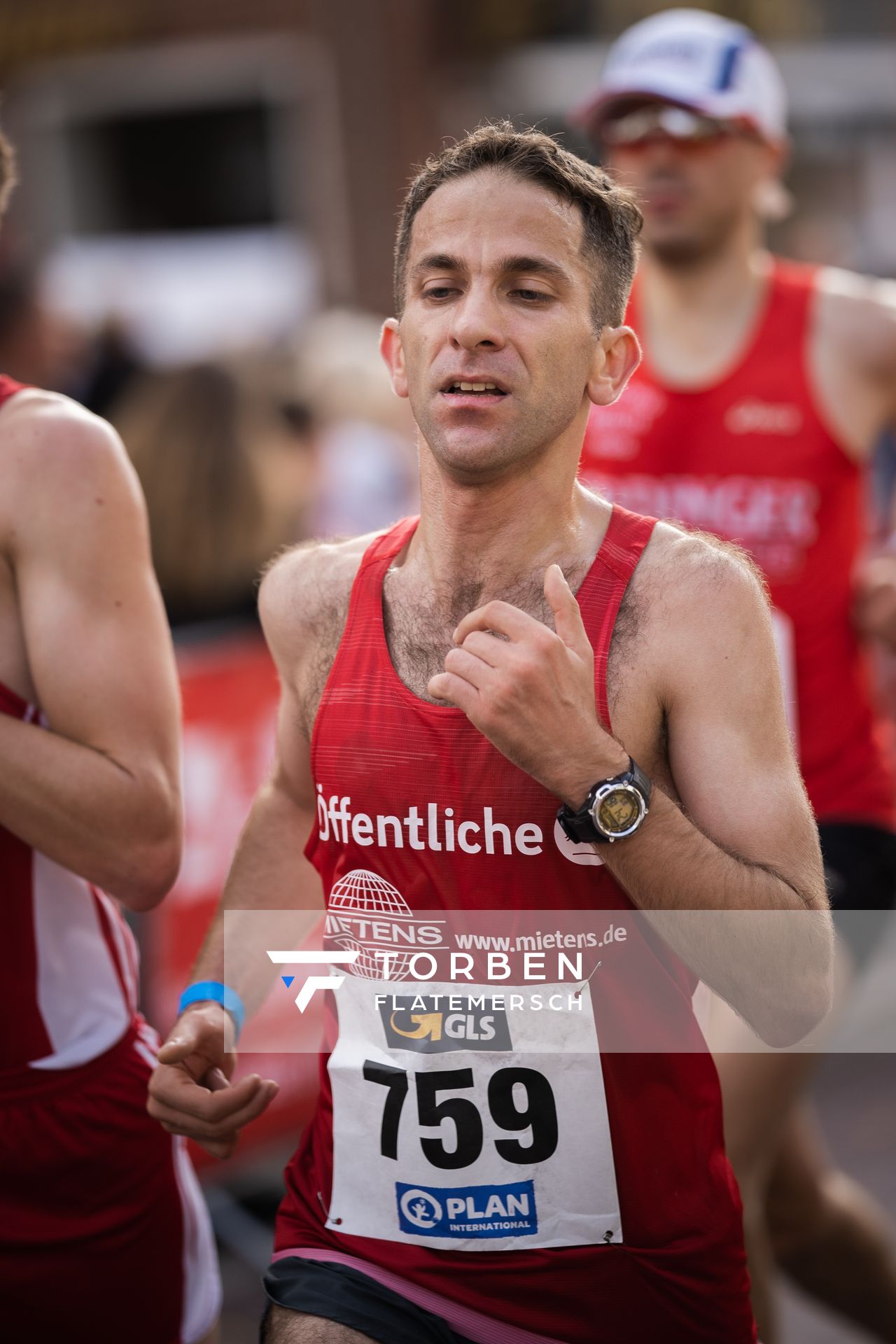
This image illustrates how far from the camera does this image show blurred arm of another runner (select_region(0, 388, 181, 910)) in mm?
2414

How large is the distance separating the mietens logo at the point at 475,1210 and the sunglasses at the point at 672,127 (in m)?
2.60

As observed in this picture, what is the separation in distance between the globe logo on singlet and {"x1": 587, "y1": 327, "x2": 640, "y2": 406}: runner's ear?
0.74 metres

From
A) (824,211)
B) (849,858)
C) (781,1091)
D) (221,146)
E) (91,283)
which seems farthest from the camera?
(824,211)

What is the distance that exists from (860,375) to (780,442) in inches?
10.0

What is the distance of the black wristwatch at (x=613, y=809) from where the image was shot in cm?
189

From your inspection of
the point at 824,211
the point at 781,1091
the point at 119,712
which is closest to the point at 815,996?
the point at 119,712

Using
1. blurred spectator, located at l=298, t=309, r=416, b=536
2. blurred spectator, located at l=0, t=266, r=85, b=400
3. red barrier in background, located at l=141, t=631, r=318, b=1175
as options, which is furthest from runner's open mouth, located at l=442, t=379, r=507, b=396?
blurred spectator, located at l=0, t=266, r=85, b=400

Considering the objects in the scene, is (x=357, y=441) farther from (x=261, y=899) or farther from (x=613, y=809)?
(x=613, y=809)

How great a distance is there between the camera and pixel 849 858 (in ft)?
11.8

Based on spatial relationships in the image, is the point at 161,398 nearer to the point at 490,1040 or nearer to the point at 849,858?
the point at 849,858

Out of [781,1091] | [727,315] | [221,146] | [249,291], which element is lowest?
[781,1091]

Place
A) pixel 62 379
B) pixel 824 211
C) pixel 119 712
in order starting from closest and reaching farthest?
pixel 119 712, pixel 62 379, pixel 824 211

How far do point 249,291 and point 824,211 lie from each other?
6522 mm

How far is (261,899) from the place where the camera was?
252 centimetres
